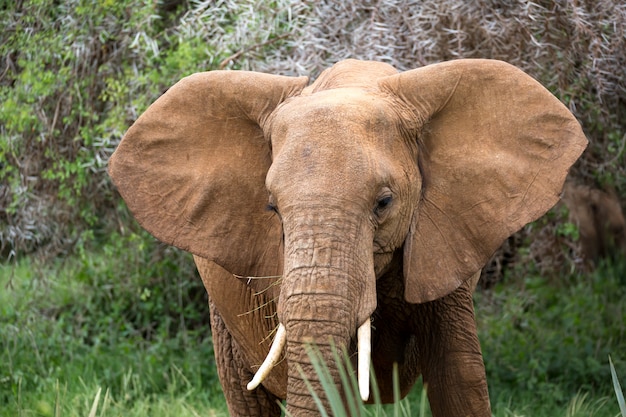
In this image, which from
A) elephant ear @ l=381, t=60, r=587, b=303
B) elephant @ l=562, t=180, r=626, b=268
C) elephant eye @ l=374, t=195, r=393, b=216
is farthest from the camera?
elephant @ l=562, t=180, r=626, b=268

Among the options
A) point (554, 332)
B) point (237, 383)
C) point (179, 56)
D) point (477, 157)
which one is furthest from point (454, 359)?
point (554, 332)

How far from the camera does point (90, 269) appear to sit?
7.33 m

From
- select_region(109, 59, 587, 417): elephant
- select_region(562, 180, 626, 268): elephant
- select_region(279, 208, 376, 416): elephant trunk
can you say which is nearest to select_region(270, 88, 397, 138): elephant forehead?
select_region(109, 59, 587, 417): elephant

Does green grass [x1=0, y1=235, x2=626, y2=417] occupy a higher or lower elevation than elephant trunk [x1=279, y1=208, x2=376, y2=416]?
lower

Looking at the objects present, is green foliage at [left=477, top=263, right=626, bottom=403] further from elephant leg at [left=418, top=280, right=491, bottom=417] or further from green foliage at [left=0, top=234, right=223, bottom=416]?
elephant leg at [left=418, top=280, right=491, bottom=417]

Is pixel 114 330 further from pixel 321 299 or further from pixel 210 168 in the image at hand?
pixel 321 299

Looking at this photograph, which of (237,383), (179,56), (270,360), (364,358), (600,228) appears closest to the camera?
(364,358)

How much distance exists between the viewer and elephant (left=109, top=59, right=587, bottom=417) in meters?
3.24

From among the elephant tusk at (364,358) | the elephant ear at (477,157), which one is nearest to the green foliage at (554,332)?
the elephant ear at (477,157)

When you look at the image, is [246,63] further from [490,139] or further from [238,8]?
[490,139]

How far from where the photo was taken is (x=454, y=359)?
3936 millimetres

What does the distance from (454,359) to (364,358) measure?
874 mm

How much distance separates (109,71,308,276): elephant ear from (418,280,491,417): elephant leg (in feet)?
1.94

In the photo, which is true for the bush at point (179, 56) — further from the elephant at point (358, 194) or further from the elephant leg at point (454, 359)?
the elephant leg at point (454, 359)
